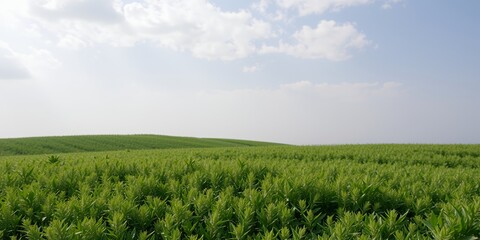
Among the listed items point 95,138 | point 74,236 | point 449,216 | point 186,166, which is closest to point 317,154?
point 186,166

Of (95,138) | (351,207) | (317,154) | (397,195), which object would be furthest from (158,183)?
(95,138)

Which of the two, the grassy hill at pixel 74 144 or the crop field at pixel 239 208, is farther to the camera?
the grassy hill at pixel 74 144

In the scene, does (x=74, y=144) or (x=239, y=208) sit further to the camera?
(x=74, y=144)

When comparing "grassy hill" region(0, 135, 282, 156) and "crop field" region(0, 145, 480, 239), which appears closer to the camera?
"crop field" region(0, 145, 480, 239)

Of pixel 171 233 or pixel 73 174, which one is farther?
pixel 73 174

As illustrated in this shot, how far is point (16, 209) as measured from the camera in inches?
204

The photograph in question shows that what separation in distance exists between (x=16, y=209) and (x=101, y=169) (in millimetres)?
2046

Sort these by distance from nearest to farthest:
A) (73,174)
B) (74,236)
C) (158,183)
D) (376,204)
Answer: (74,236), (376,204), (158,183), (73,174)

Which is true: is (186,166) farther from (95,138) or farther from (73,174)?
(95,138)

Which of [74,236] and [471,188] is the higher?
[471,188]

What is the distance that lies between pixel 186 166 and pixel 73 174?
1873 mm

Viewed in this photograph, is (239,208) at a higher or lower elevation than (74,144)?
lower

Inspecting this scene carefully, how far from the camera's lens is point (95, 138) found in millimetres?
49562

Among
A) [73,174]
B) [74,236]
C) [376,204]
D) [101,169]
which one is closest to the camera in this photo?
[74,236]
